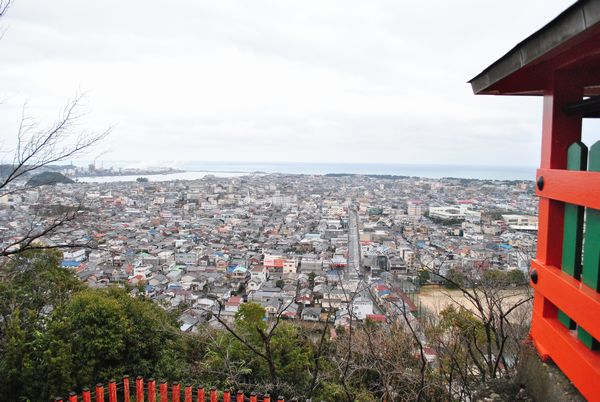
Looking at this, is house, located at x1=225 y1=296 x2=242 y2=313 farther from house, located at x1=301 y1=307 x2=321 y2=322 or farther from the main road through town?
the main road through town

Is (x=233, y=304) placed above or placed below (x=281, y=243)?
above

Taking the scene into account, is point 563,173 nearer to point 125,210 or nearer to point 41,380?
point 41,380

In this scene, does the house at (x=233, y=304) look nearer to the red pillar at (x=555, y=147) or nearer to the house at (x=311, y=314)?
the house at (x=311, y=314)

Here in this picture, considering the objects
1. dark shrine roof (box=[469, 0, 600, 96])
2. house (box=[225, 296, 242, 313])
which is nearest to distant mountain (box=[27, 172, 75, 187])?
dark shrine roof (box=[469, 0, 600, 96])

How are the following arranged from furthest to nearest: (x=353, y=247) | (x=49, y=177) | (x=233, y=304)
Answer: (x=353, y=247)
(x=233, y=304)
(x=49, y=177)

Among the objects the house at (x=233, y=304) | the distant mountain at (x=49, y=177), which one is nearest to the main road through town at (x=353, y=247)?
the house at (x=233, y=304)

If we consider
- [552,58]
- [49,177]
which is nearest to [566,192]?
[552,58]

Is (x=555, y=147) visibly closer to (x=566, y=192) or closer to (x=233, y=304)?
(x=566, y=192)
